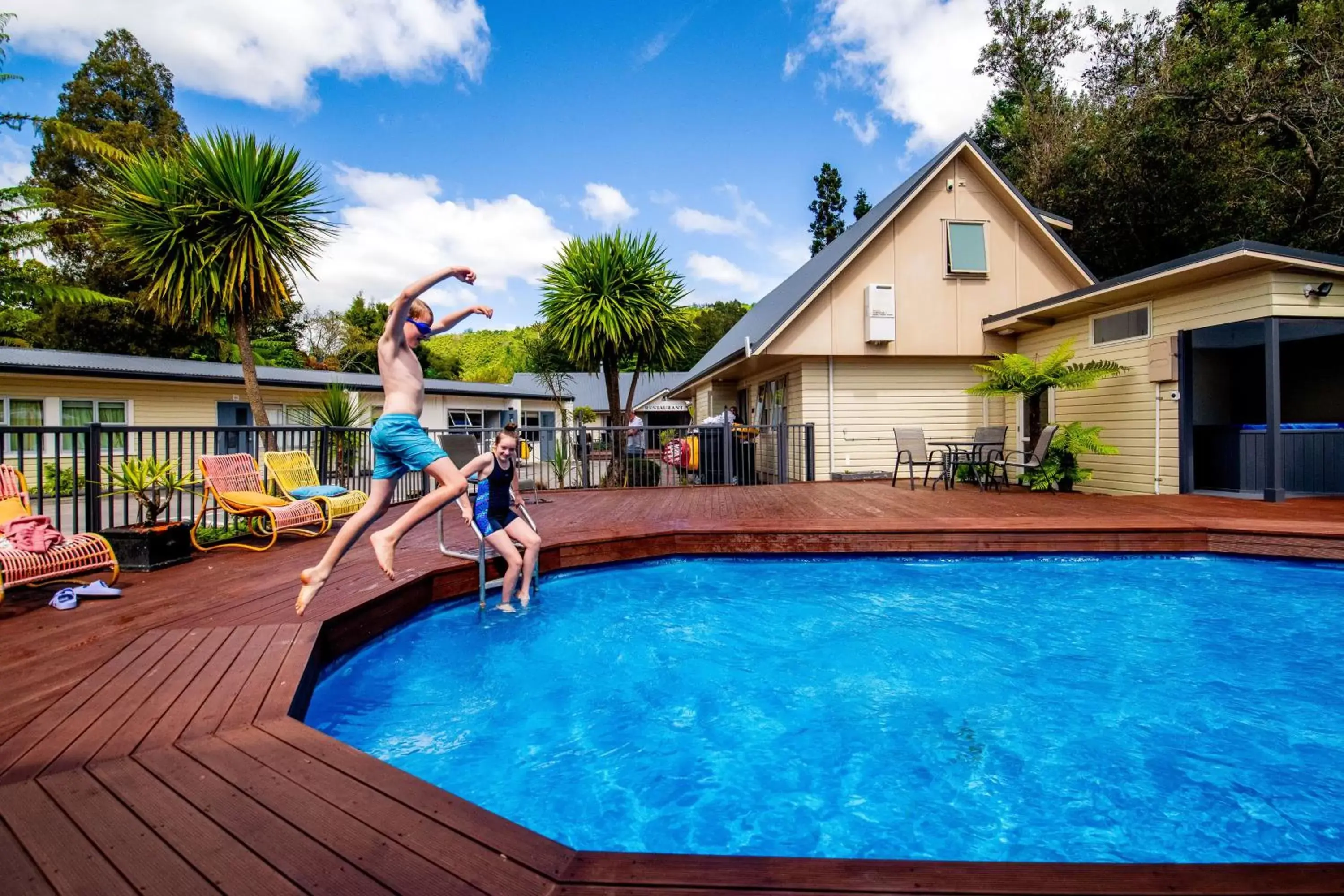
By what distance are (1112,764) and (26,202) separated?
56.5 feet

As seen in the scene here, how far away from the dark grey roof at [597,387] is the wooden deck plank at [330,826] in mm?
31246

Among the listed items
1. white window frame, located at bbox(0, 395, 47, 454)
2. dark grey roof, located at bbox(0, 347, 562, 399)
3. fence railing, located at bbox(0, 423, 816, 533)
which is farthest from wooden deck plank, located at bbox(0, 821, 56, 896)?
white window frame, located at bbox(0, 395, 47, 454)

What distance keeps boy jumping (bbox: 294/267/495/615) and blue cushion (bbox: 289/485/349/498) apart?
143 inches

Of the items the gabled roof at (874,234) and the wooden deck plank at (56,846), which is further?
the gabled roof at (874,234)

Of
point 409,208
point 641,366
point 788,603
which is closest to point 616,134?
point 641,366

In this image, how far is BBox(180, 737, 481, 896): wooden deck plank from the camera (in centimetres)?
148

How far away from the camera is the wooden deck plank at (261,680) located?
2.41m

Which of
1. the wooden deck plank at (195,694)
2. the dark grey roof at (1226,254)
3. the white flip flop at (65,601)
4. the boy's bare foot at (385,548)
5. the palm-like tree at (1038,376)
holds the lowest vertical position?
the wooden deck plank at (195,694)

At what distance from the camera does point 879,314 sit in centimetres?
1134

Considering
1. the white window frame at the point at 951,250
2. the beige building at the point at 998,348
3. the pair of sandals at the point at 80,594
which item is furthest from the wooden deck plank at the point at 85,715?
the white window frame at the point at 951,250

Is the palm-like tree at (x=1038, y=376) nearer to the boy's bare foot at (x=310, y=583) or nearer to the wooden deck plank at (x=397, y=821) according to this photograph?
the boy's bare foot at (x=310, y=583)

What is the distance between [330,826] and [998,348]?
41.5 feet

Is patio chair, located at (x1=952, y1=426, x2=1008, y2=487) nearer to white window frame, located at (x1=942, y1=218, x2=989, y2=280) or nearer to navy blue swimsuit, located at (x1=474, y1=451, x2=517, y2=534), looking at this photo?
white window frame, located at (x1=942, y1=218, x2=989, y2=280)

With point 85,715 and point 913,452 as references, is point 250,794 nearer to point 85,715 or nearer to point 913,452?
point 85,715
